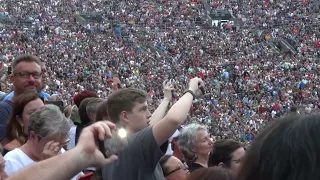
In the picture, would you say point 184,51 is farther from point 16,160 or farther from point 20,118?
point 16,160

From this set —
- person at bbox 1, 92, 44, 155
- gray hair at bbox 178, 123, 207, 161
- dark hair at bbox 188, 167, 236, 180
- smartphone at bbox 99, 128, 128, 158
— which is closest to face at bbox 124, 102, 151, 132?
person at bbox 1, 92, 44, 155

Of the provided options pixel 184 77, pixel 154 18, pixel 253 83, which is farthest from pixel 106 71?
pixel 154 18

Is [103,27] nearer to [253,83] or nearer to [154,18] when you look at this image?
[154,18]

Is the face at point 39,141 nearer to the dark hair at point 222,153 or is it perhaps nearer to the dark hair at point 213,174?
the dark hair at point 213,174

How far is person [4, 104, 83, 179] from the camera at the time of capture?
3.52m

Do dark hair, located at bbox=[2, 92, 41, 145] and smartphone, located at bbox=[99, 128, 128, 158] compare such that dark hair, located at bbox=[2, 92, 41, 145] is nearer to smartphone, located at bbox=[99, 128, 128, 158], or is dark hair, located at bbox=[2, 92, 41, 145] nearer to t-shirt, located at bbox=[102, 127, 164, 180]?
t-shirt, located at bbox=[102, 127, 164, 180]

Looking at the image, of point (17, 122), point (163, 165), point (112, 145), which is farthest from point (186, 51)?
point (112, 145)

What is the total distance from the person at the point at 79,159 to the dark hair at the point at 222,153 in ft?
7.99

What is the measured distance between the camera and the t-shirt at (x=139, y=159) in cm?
328

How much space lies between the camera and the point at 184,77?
A: 1084 inches

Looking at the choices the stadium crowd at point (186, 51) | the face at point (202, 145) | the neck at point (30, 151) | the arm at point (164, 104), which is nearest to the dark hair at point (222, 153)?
the face at point (202, 145)

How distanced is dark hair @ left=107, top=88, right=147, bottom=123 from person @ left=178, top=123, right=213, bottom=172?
1.18 m

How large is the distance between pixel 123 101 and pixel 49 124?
1.51ft

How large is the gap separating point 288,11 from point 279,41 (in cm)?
431
